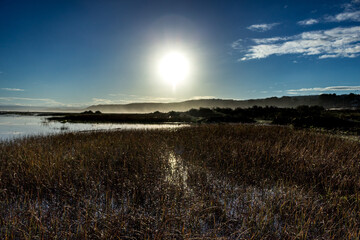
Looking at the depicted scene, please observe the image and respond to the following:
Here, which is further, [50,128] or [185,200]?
[50,128]

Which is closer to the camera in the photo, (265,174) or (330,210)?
(330,210)

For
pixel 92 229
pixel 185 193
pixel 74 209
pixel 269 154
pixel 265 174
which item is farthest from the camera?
pixel 269 154

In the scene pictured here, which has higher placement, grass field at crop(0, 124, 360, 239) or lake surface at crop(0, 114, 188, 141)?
lake surface at crop(0, 114, 188, 141)

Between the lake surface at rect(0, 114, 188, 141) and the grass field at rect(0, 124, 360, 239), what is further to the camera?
the lake surface at rect(0, 114, 188, 141)

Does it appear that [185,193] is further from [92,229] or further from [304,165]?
[304,165]

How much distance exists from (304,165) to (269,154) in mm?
1233

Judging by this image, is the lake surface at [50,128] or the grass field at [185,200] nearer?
the grass field at [185,200]

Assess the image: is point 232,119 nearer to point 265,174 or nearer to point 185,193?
point 265,174

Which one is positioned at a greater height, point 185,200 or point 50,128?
point 50,128

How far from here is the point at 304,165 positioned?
6.05 metres

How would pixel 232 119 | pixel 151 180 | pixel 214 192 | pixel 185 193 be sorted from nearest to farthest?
pixel 185 193
pixel 214 192
pixel 151 180
pixel 232 119

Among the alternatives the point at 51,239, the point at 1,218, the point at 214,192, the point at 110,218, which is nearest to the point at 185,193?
the point at 214,192

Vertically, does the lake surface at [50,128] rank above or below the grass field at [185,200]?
above

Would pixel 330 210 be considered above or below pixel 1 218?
below
